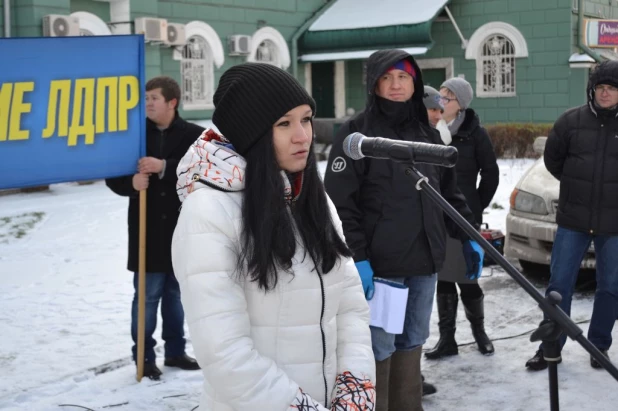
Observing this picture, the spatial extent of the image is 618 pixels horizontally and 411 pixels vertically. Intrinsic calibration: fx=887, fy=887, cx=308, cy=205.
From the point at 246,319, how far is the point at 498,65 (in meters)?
18.8

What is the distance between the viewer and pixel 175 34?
641 inches

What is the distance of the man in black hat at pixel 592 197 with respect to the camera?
5.37 m

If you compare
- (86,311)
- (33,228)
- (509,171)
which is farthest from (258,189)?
(509,171)

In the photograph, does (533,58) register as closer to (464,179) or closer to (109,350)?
(464,179)

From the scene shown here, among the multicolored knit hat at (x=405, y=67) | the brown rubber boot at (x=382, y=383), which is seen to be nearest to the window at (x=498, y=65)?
the multicolored knit hat at (x=405, y=67)

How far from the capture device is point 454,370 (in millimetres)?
5602

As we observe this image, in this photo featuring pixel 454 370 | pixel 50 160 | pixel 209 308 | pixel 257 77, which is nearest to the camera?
pixel 209 308

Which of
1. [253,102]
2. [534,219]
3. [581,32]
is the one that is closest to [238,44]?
[581,32]

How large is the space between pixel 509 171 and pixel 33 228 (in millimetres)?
8309

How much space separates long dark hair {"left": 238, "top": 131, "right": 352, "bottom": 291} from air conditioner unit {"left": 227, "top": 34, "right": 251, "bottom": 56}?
1578 centimetres

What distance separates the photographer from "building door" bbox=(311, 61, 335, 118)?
21.8 meters

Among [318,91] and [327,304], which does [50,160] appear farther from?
[318,91]

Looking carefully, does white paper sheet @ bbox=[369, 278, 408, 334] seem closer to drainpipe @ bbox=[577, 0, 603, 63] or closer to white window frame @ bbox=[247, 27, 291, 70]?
white window frame @ bbox=[247, 27, 291, 70]

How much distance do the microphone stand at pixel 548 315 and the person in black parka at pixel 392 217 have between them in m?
1.37
